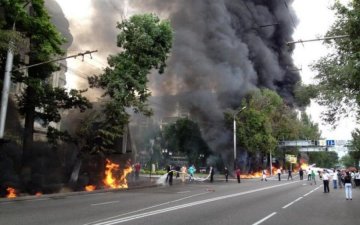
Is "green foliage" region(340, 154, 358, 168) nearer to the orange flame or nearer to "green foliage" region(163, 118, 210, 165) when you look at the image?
"green foliage" region(163, 118, 210, 165)

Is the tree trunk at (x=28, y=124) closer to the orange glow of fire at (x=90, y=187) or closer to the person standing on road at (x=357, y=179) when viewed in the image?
the orange glow of fire at (x=90, y=187)

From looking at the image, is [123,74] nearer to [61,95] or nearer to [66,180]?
[61,95]

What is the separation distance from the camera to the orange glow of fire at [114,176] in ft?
97.5

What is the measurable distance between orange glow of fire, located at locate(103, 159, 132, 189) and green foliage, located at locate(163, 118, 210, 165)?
39.8 metres

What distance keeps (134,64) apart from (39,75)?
291 inches

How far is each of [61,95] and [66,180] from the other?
603 centimetres

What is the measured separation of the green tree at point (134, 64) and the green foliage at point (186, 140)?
134 feet

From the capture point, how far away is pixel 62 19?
35562mm

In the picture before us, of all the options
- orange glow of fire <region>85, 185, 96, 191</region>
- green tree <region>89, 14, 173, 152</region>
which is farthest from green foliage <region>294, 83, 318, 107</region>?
orange glow of fire <region>85, 185, 96, 191</region>

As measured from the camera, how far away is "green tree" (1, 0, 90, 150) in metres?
22.6

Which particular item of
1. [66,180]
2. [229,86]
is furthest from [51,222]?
[229,86]

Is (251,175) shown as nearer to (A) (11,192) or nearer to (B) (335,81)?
(B) (335,81)

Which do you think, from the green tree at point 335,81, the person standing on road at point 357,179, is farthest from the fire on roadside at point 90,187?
the person standing on road at point 357,179

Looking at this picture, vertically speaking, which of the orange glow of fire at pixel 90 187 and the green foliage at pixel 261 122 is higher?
the green foliage at pixel 261 122
